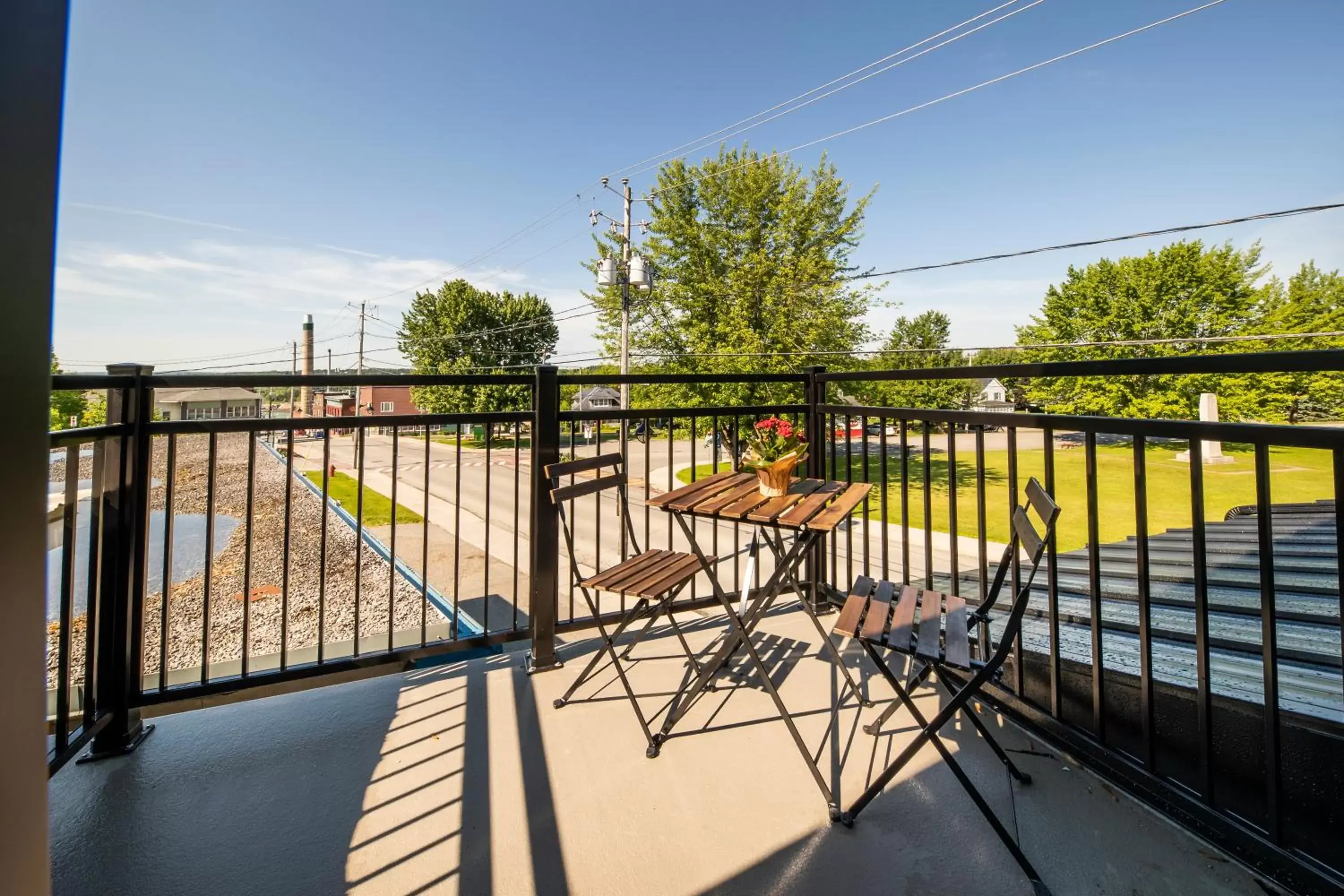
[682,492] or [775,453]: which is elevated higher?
[775,453]

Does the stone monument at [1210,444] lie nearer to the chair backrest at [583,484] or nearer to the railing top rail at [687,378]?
the railing top rail at [687,378]

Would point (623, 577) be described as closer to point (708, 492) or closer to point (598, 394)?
point (708, 492)

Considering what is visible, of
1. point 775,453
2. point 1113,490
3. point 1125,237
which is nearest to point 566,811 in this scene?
point 775,453

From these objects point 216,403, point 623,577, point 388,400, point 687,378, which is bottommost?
point 623,577

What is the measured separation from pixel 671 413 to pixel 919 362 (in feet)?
97.0

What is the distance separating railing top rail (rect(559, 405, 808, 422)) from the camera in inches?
96.7

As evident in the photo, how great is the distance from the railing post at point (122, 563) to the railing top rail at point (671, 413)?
1.40m

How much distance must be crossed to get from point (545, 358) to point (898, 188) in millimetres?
26217

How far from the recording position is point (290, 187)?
18.0 m

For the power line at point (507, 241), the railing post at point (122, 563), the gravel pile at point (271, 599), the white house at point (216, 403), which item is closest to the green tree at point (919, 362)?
the railing post at point (122, 563)

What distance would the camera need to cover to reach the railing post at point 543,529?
7.69 ft

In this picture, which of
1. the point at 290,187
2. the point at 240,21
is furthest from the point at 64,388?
the point at 290,187

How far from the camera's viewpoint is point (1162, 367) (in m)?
1.47

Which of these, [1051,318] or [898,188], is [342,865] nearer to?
[898,188]
